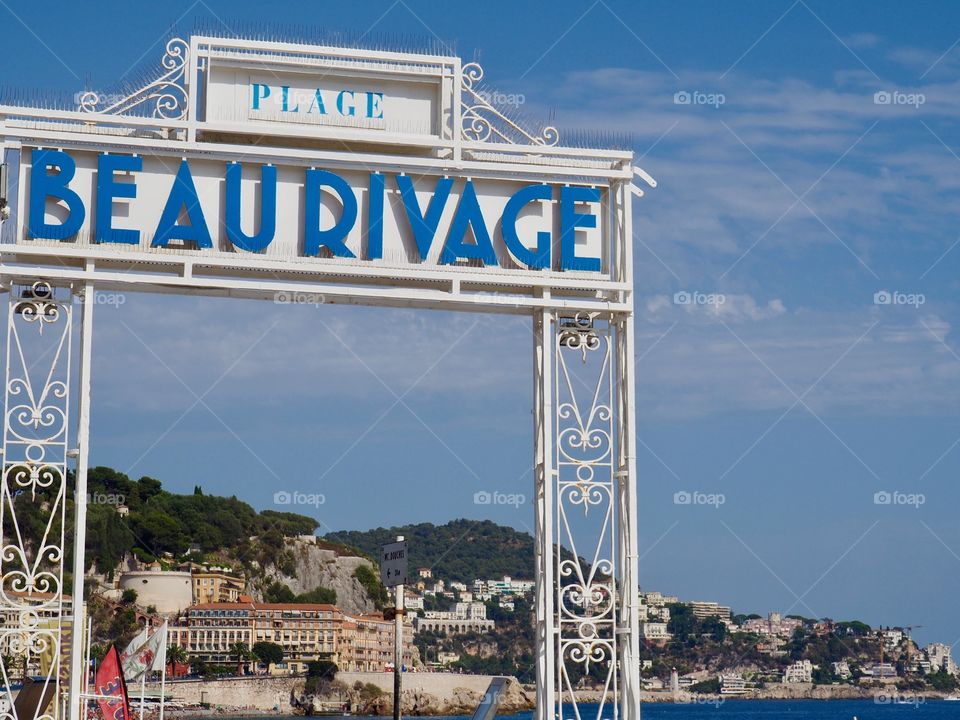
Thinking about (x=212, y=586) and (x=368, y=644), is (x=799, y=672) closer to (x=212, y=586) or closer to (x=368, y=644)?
(x=368, y=644)

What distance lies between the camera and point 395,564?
14195 mm

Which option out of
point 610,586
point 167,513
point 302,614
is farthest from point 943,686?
point 610,586

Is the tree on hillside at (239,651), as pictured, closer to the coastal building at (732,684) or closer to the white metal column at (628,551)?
the coastal building at (732,684)

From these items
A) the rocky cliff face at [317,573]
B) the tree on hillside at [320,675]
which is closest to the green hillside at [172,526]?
the rocky cliff face at [317,573]

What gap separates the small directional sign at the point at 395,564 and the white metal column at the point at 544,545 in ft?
8.12

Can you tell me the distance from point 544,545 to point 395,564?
2.93 meters

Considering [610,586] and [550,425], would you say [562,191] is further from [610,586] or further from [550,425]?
[610,586]

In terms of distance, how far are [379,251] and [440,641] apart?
307 ft

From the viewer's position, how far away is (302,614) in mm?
95188

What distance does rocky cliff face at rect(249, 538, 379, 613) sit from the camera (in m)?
100

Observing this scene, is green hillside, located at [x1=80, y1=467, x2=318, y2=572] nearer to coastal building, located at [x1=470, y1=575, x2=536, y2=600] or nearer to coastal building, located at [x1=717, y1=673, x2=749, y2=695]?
coastal building, located at [x1=470, y1=575, x2=536, y2=600]

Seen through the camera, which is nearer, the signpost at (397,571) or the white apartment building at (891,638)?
the signpost at (397,571)

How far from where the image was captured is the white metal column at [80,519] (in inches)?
424

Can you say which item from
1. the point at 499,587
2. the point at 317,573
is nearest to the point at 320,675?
the point at 317,573
